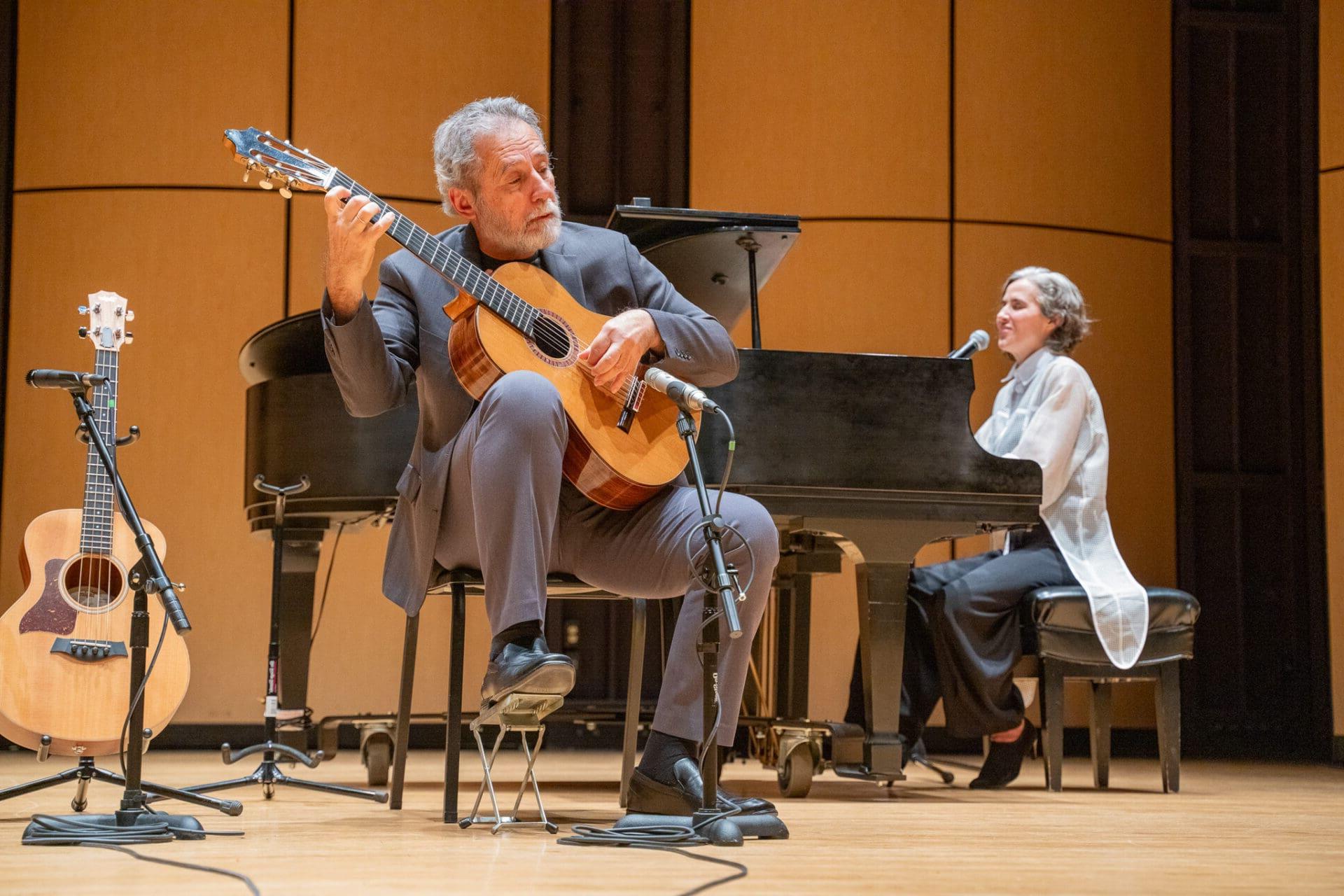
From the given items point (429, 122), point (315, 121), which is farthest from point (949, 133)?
point (315, 121)

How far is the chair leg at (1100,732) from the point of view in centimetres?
392

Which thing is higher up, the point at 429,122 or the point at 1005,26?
the point at 1005,26

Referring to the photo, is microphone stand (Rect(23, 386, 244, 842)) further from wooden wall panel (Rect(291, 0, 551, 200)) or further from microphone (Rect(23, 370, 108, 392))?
wooden wall panel (Rect(291, 0, 551, 200))

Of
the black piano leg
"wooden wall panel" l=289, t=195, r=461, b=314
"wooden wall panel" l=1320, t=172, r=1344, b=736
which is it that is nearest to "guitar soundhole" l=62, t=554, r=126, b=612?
the black piano leg

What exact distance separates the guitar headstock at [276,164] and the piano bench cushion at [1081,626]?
7.48 ft

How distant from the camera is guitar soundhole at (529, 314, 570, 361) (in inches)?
94.3

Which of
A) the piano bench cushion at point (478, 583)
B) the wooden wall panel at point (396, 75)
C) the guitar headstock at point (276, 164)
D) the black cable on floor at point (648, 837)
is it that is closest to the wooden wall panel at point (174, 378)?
the wooden wall panel at point (396, 75)

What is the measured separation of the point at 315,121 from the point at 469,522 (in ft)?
10.9

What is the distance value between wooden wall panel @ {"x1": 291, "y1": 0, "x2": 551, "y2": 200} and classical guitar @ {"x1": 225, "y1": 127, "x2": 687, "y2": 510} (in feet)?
9.90

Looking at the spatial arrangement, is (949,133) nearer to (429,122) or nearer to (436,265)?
(429,122)

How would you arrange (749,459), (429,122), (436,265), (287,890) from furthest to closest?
(429,122)
(749,459)
(436,265)
(287,890)

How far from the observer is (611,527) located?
2465 millimetres

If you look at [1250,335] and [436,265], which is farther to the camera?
[1250,335]

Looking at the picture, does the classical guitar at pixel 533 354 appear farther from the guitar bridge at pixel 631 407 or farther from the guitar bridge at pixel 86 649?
the guitar bridge at pixel 86 649
